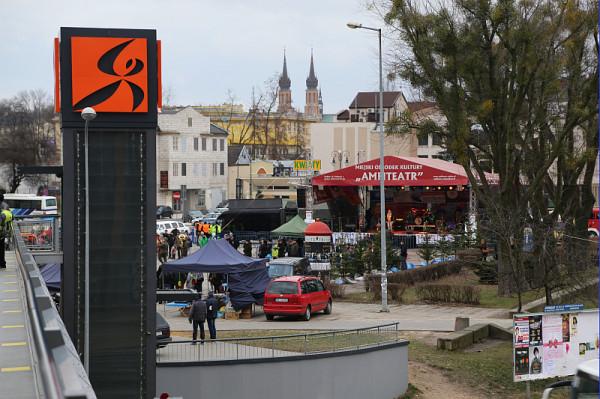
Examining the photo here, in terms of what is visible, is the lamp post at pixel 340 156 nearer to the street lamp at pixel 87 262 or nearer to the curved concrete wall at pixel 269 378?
the curved concrete wall at pixel 269 378

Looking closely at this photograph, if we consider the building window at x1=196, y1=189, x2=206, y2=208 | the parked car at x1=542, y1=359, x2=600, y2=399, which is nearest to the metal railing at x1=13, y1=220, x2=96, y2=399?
the parked car at x1=542, y1=359, x2=600, y2=399

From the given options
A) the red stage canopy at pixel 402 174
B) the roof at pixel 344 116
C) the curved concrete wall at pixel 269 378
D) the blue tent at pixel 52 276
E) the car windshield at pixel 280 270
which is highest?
the roof at pixel 344 116

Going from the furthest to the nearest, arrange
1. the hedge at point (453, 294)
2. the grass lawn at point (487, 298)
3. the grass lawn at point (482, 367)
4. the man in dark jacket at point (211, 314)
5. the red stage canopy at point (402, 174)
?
the red stage canopy at point (402, 174), the hedge at point (453, 294), the grass lawn at point (487, 298), the man in dark jacket at point (211, 314), the grass lawn at point (482, 367)

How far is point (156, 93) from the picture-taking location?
19484mm

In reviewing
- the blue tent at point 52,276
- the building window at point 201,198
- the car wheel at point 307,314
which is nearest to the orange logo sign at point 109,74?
→ the blue tent at point 52,276

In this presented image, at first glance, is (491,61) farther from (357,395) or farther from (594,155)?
(357,395)

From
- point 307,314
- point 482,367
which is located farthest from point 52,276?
point 482,367

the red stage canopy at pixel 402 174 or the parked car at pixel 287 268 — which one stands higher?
the red stage canopy at pixel 402 174

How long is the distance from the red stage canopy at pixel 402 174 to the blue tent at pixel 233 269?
79.5 ft

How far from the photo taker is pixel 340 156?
273 ft

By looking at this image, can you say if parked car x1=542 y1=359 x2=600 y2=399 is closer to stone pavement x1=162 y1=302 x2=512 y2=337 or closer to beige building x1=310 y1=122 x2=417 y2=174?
stone pavement x1=162 y1=302 x2=512 y2=337

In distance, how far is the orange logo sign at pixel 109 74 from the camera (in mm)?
19031

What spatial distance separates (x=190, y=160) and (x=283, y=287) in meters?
67.1

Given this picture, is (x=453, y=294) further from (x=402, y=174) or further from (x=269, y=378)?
(x=402, y=174)
